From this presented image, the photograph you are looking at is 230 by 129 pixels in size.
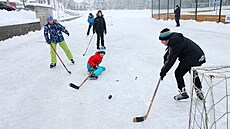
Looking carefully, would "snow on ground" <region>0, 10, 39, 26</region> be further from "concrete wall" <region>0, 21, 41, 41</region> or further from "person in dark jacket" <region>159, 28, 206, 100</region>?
"person in dark jacket" <region>159, 28, 206, 100</region>

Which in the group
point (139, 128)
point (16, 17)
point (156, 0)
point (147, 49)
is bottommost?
point (139, 128)

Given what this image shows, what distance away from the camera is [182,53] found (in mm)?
2891

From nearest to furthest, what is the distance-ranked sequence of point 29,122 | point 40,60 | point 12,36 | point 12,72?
point 29,122
point 12,72
point 40,60
point 12,36

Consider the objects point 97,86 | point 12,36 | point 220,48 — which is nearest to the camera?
point 97,86

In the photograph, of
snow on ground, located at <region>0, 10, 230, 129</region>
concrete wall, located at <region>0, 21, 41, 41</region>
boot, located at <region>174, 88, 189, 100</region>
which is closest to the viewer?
snow on ground, located at <region>0, 10, 230, 129</region>

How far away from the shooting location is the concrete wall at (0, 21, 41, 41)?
9383mm

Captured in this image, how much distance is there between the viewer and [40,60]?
6.62 m

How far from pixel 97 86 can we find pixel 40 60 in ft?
11.0

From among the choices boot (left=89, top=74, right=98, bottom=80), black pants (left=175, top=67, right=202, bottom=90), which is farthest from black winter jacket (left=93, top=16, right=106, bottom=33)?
black pants (left=175, top=67, right=202, bottom=90)

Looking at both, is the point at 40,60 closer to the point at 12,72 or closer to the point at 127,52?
the point at 12,72

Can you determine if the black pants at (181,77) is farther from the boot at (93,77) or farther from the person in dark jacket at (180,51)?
the boot at (93,77)

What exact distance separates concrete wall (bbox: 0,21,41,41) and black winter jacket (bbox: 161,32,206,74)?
356 inches

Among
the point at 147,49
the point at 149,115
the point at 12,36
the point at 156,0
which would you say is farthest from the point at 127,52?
the point at 156,0

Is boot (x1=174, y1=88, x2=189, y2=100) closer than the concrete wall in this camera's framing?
Yes
